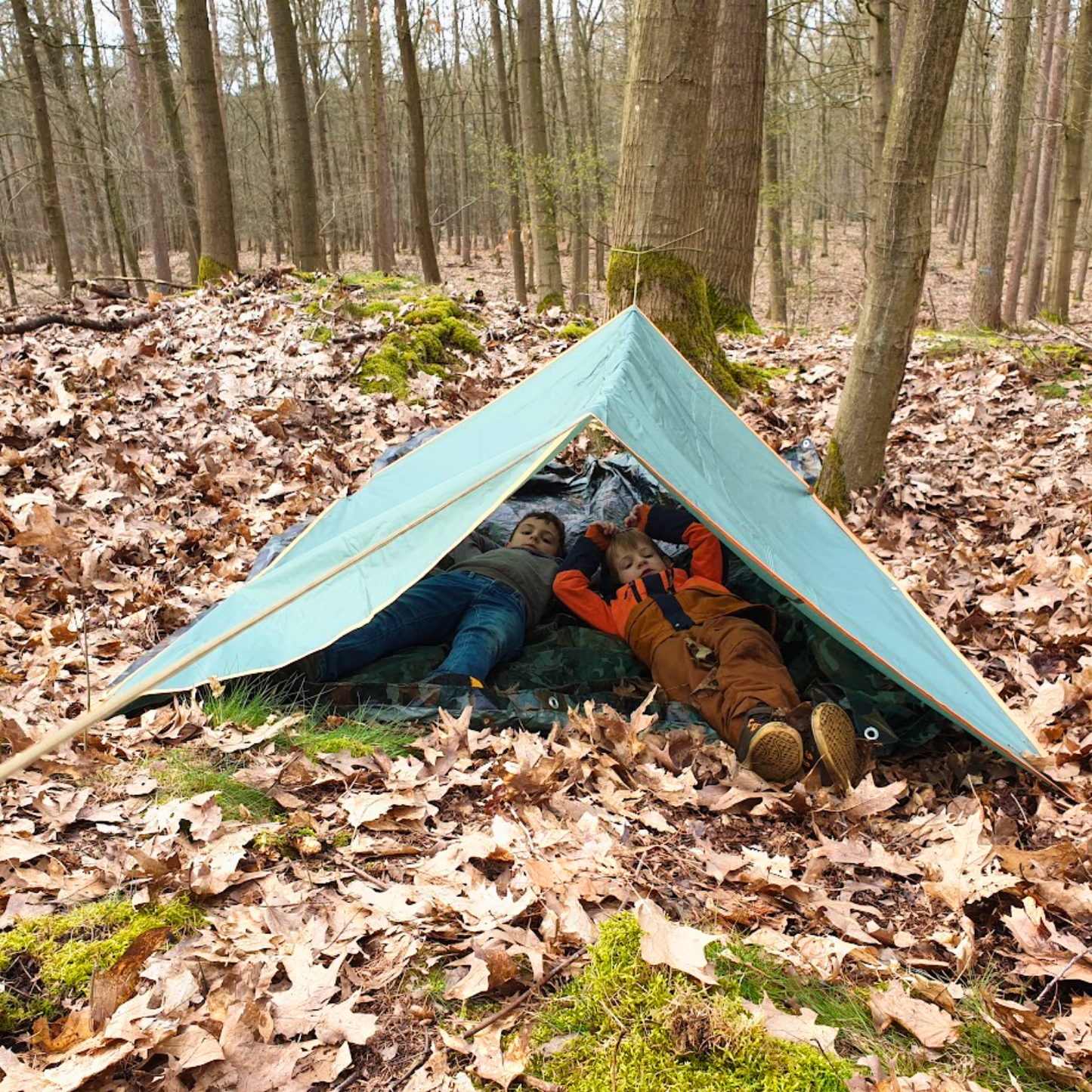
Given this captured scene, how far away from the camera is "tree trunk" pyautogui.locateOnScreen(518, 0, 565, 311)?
11906 mm

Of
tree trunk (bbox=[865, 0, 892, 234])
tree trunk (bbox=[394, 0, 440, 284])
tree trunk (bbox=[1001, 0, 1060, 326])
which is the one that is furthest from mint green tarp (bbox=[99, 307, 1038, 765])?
tree trunk (bbox=[1001, 0, 1060, 326])

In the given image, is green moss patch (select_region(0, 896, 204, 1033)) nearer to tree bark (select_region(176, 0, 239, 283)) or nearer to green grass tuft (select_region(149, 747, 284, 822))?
green grass tuft (select_region(149, 747, 284, 822))

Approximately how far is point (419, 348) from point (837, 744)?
540 centimetres

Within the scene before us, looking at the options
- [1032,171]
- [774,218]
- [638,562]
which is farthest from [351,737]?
[1032,171]

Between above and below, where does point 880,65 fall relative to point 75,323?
above

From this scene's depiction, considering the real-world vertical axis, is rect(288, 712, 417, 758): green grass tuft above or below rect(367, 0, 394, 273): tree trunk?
below

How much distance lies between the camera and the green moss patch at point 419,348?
6.98m

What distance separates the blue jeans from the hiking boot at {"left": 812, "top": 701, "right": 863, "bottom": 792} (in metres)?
1.34

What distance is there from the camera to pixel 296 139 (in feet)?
36.5

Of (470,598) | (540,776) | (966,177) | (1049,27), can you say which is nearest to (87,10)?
(1049,27)

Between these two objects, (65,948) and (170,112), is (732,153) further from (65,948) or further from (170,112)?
(170,112)

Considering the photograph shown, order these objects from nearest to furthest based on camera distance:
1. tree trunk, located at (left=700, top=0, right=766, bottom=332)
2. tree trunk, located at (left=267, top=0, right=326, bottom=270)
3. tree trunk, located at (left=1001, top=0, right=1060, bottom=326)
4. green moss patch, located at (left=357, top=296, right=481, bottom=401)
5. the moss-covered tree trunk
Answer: the moss-covered tree trunk
green moss patch, located at (left=357, top=296, right=481, bottom=401)
tree trunk, located at (left=700, top=0, right=766, bottom=332)
tree trunk, located at (left=267, top=0, right=326, bottom=270)
tree trunk, located at (left=1001, top=0, right=1060, bottom=326)

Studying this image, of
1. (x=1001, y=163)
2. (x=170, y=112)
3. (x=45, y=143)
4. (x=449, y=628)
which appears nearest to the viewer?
(x=449, y=628)

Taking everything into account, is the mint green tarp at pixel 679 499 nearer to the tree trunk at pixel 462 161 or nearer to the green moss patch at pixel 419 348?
the green moss patch at pixel 419 348
